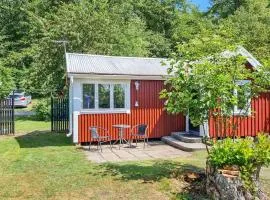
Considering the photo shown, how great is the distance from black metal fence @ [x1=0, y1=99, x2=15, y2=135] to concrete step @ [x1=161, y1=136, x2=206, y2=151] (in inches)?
306

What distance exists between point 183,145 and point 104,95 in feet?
12.2

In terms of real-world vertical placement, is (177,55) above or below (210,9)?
below

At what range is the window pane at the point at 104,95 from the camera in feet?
44.3

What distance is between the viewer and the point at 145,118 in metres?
14.3

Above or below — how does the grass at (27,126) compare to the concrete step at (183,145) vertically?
above

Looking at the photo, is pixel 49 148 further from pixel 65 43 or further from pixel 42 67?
pixel 42 67

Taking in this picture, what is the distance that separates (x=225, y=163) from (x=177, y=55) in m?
3.07

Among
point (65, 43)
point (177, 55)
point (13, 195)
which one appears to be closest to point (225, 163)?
point (177, 55)

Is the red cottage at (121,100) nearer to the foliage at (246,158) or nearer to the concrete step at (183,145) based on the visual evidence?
the concrete step at (183,145)

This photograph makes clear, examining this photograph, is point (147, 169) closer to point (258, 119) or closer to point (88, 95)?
point (88, 95)

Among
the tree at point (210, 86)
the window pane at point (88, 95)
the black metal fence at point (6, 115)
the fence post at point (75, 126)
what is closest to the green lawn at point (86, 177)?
the fence post at point (75, 126)

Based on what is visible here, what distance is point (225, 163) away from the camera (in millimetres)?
6762

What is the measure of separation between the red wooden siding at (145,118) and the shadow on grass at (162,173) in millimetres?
3799

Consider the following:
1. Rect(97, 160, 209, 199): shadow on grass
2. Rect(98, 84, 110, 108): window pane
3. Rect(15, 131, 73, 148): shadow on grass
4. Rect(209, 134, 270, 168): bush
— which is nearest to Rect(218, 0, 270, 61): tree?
Rect(98, 84, 110, 108): window pane
